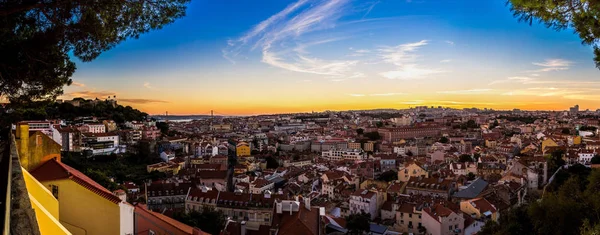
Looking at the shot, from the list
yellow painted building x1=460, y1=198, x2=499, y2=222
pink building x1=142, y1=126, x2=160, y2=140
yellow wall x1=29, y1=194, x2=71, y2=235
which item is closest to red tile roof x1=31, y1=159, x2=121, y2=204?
yellow wall x1=29, y1=194, x2=71, y2=235

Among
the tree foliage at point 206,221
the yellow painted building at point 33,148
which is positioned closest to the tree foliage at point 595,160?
the tree foliage at point 206,221

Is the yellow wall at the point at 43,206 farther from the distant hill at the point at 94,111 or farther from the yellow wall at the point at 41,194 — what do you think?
the distant hill at the point at 94,111

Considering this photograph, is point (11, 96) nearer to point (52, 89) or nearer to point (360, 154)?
point (52, 89)

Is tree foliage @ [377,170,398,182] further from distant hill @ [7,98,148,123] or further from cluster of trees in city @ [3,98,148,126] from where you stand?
distant hill @ [7,98,148,123]

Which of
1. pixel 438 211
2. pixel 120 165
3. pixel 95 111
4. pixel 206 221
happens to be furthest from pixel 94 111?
pixel 438 211

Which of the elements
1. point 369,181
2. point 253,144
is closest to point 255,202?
point 369,181

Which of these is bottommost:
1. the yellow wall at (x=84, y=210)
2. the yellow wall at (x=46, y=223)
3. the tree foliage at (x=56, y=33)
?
the yellow wall at (x=84, y=210)
